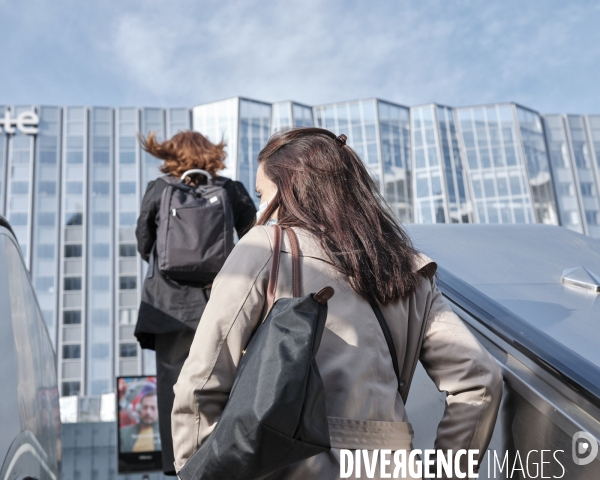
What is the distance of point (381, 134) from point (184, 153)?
37.3 metres

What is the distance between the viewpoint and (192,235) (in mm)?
2957

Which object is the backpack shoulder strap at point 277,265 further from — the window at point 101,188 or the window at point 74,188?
the window at point 74,188

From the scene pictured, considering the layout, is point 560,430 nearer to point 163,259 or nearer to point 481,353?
point 481,353

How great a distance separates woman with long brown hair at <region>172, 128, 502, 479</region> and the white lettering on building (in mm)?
43720

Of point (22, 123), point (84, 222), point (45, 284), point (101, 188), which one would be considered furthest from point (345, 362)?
point (22, 123)

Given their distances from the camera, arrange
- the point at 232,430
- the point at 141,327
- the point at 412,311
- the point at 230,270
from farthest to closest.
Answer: the point at 141,327 → the point at 412,311 → the point at 230,270 → the point at 232,430

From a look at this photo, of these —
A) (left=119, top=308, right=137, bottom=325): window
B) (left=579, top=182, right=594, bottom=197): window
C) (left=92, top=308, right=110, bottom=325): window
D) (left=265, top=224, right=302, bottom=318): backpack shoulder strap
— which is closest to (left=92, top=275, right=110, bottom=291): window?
(left=92, top=308, right=110, bottom=325): window

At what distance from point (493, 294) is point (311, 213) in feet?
2.46

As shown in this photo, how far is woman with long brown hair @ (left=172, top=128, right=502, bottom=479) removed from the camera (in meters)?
1.27

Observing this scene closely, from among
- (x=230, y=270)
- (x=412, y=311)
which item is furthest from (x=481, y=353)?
(x=230, y=270)

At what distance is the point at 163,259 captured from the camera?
2.94 m

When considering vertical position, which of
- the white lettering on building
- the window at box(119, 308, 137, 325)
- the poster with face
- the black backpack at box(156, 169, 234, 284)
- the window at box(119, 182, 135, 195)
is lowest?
the poster with face

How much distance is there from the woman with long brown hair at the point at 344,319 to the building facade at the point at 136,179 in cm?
3628

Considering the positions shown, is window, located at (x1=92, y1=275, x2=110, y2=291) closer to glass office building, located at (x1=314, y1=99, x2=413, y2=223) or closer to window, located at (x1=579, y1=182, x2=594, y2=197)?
glass office building, located at (x1=314, y1=99, x2=413, y2=223)
